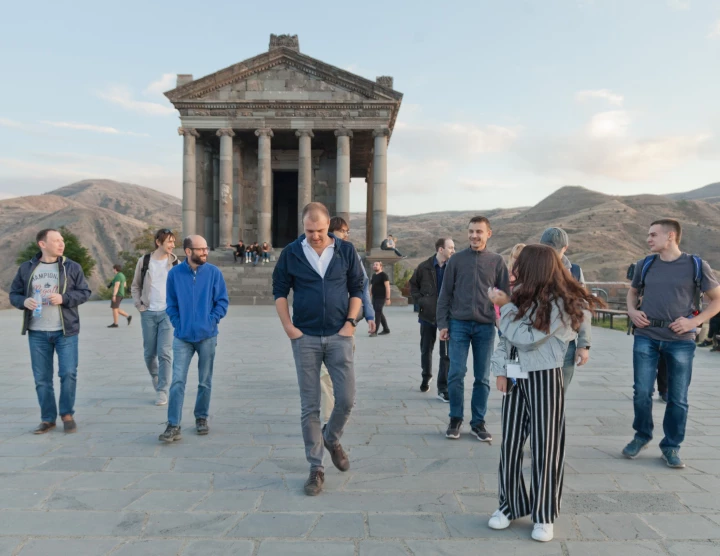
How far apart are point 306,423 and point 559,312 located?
204cm

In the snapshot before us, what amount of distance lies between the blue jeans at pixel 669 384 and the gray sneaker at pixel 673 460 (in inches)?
1.6

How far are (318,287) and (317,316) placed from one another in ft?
0.72

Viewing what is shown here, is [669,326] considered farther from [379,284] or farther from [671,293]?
[379,284]

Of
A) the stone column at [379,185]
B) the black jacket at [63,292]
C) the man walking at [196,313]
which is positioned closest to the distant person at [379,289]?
the man walking at [196,313]

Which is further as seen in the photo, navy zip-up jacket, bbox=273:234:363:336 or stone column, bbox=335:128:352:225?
stone column, bbox=335:128:352:225

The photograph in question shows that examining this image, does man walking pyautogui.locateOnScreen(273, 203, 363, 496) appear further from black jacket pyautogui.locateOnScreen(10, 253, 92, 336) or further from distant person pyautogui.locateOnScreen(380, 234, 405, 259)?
distant person pyautogui.locateOnScreen(380, 234, 405, 259)

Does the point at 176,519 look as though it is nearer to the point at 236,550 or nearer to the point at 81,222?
the point at 236,550

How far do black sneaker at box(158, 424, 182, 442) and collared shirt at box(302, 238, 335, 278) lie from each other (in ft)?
7.48

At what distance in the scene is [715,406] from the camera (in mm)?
7117

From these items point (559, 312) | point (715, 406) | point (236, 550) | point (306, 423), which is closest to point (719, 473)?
point (559, 312)

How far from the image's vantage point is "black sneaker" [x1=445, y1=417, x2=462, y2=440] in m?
5.61

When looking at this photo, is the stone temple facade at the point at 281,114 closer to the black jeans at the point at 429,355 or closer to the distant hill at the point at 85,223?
the black jeans at the point at 429,355

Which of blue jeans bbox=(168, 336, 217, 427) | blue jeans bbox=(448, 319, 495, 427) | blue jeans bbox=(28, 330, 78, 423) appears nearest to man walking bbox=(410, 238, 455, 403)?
blue jeans bbox=(448, 319, 495, 427)

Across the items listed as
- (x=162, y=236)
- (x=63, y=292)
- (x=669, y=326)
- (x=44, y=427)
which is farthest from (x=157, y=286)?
(x=669, y=326)
